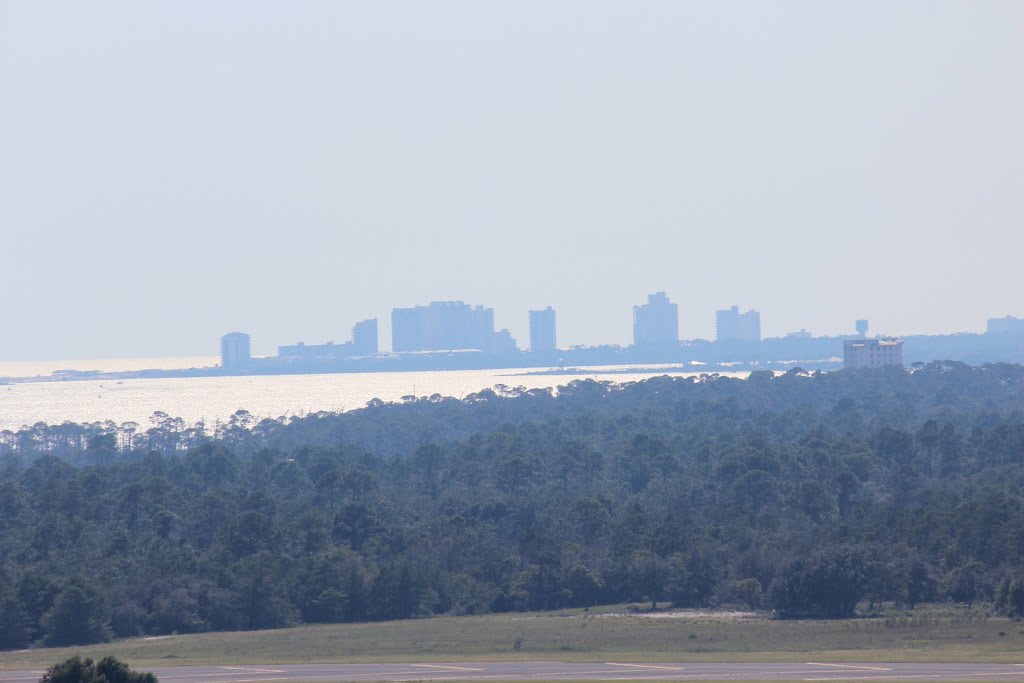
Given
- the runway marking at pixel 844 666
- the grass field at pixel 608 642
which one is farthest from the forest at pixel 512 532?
the runway marking at pixel 844 666

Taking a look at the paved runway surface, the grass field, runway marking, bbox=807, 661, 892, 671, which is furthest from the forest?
the paved runway surface

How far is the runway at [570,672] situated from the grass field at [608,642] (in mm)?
2152

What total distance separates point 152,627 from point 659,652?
25.5 meters

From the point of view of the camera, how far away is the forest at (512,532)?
67562 millimetres

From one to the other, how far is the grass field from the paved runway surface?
2.28 m

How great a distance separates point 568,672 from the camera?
47594 mm

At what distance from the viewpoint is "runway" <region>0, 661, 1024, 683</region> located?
44.9m

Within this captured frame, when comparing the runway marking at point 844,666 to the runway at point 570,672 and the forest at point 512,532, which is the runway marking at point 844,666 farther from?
the forest at point 512,532

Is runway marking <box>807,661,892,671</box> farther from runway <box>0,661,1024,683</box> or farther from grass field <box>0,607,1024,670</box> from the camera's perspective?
grass field <box>0,607,1024,670</box>

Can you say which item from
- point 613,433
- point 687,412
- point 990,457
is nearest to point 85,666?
point 990,457

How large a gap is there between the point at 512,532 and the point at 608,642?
35405 millimetres

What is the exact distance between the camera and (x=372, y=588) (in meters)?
71.2

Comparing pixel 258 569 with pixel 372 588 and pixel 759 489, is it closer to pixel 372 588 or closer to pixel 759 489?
pixel 372 588

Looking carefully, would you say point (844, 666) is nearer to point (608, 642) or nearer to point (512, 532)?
point (608, 642)
